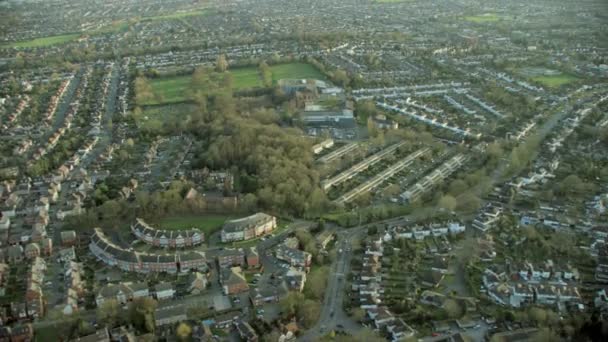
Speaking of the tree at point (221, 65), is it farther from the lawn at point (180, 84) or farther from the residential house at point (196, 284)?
the residential house at point (196, 284)

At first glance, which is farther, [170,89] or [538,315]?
[170,89]

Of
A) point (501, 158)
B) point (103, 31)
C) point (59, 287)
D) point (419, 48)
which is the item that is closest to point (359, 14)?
point (419, 48)

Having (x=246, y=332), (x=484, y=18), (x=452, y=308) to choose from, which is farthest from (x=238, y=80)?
(x=484, y=18)

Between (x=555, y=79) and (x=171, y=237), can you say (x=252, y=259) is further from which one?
(x=555, y=79)

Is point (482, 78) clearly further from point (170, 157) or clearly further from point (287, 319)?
point (287, 319)

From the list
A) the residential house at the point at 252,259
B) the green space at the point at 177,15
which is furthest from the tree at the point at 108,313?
the green space at the point at 177,15

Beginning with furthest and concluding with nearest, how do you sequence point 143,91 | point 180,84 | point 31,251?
1. point 180,84
2. point 143,91
3. point 31,251

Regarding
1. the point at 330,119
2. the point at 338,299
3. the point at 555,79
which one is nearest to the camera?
the point at 338,299
